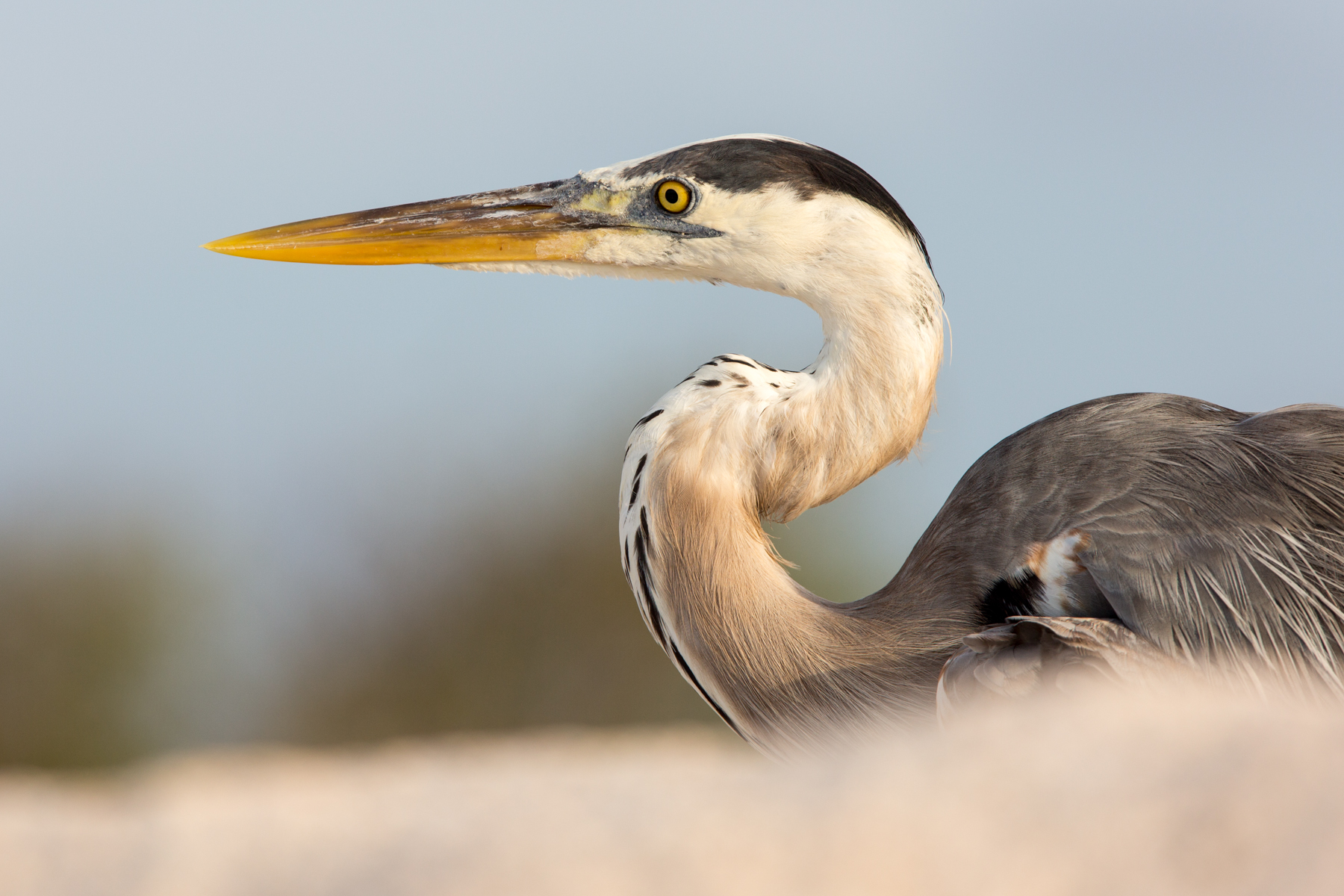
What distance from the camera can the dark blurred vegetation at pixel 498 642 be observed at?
10688 mm

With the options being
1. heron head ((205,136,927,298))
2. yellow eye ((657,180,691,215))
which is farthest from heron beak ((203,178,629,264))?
yellow eye ((657,180,691,215))

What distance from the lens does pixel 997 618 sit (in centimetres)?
235

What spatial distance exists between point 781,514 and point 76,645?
10828 millimetres

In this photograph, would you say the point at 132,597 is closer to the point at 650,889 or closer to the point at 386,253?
the point at 386,253

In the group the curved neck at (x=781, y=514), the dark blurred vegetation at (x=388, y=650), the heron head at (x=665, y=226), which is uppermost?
the heron head at (x=665, y=226)

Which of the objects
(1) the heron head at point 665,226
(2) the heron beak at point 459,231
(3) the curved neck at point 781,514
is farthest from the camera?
(2) the heron beak at point 459,231

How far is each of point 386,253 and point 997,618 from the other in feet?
5.96

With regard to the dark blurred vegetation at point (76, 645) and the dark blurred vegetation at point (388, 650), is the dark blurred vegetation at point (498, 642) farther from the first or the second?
the dark blurred vegetation at point (76, 645)

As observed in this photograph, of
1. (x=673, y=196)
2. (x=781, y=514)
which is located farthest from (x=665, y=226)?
(x=781, y=514)

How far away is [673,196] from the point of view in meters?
2.82

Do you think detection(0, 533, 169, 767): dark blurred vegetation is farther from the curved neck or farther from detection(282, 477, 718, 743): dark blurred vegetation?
the curved neck

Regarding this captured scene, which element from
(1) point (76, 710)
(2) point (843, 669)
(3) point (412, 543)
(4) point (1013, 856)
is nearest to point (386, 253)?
(2) point (843, 669)

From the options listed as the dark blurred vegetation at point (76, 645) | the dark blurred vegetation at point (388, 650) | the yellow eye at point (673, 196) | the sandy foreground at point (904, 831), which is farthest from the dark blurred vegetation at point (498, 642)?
the sandy foreground at point (904, 831)

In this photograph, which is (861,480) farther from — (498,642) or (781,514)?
(498,642)
